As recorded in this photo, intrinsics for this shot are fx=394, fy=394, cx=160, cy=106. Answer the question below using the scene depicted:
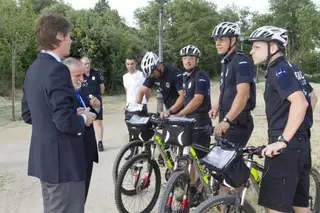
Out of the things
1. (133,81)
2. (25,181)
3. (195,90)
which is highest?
(133,81)

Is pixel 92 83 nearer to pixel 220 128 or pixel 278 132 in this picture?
pixel 220 128

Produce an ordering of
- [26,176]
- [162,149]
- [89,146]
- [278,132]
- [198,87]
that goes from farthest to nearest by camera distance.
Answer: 1. [26,176]
2. [198,87]
3. [162,149]
4. [89,146]
5. [278,132]

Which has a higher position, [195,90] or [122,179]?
[195,90]

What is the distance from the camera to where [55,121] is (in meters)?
2.66

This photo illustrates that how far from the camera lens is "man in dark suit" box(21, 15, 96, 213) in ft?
8.73

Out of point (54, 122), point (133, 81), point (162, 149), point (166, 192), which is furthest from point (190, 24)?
point (54, 122)

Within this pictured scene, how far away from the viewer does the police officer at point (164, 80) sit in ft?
16.4

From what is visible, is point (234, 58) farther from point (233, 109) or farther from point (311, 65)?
point (311, 65)

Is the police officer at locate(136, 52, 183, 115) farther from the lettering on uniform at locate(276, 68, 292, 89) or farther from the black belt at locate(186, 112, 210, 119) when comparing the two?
the lettering on uniform at locate(276, 68, 292, 89)

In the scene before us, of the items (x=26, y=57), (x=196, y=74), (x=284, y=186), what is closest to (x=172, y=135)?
(x=284, y=186)

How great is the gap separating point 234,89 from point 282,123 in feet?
3.68

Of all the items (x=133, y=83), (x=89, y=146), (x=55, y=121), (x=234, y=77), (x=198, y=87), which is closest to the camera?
(x=55, y=121)

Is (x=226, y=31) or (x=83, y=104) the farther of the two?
(x=226, y=31)

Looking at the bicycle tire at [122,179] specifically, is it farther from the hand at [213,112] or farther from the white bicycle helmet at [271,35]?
the white bicycle helmet at [271,35]
